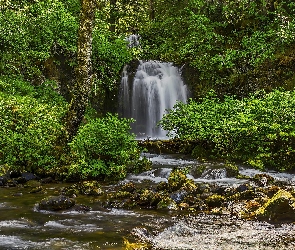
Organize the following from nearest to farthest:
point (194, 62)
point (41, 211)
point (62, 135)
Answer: point (41, 211), point (62, 135), point (194, 62)

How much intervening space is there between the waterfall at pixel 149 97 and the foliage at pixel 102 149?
996 centimetres

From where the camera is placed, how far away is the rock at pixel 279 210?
6.71 meters

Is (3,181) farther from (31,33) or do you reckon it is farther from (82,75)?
(31,33)

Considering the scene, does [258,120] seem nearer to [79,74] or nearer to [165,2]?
[79,74]

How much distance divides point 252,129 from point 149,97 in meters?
9.70

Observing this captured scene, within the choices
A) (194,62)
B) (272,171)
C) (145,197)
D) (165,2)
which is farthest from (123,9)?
(145,197)

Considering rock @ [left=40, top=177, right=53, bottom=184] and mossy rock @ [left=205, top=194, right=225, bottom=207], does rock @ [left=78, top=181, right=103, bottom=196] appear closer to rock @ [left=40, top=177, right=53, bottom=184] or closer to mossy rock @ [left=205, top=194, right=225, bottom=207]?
rock @ [left=40, top=177, right=53, bottom=184]

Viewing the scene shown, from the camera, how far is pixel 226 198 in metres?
8.17

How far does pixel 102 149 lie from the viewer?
1053cm

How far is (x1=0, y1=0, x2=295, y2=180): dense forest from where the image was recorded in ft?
35.6

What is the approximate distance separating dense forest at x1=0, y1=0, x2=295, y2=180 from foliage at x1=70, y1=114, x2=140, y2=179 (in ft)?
0.10

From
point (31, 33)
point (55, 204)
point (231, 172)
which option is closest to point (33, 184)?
point (55, 204)

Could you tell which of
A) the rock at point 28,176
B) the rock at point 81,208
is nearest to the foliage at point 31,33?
the rock at point 28,176

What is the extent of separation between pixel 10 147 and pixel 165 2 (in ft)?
66.8
